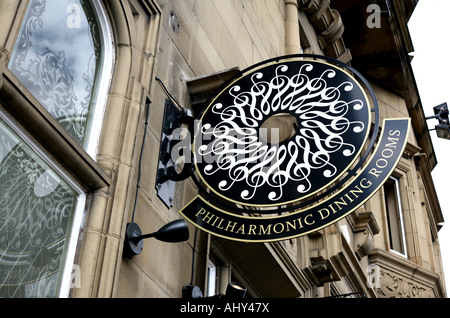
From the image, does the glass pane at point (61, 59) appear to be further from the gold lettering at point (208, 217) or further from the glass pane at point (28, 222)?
the gold lettering at point (208, 217)

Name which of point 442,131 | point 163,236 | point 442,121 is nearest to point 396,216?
point 442,131

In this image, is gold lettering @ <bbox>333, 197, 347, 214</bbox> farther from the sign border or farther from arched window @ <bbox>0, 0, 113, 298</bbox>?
arched window @ <bbox>0, 0, 113, 298</bbox>

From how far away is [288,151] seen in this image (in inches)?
250

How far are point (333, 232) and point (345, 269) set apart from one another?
82 centimetres

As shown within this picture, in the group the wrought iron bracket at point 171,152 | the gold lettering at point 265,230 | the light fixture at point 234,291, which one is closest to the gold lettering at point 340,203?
the gold lettering at point 265,230

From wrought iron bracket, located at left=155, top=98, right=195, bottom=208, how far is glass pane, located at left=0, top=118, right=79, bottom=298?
1325 millimetres

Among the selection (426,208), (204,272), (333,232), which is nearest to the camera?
(204,272)

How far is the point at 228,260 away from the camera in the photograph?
7734mm

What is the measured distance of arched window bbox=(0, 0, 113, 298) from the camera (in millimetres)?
4625

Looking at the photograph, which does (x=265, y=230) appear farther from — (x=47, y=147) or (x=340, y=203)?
(x=47, y=147)

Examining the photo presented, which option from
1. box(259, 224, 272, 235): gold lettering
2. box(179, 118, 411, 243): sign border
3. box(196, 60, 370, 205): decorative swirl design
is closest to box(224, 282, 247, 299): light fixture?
box(179, 118, 411, 243): sign border

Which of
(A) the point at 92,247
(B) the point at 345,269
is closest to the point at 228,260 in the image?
(A) the point at 92,247

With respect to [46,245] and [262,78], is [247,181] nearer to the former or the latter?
[262,78]

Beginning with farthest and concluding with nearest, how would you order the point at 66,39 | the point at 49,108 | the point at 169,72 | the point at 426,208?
1. the point at 426,208
2. the point at 169,72
3. the point at 66,39
4. the point at 49,108
